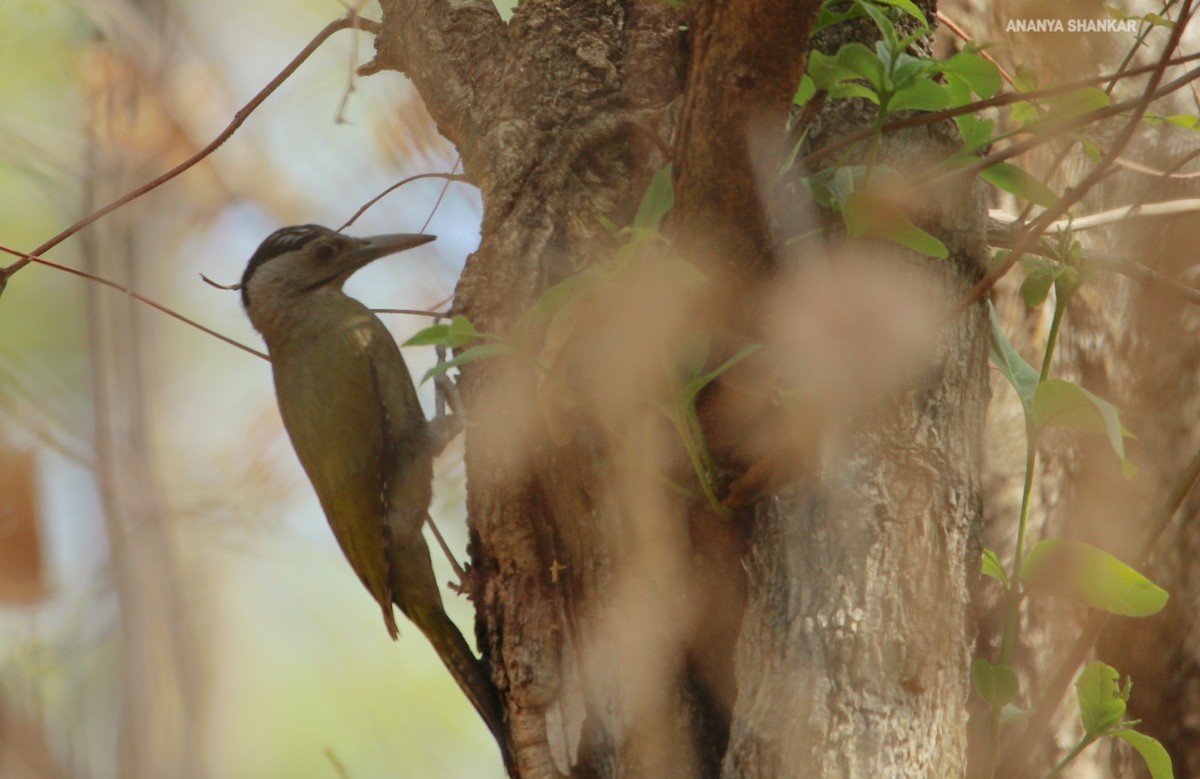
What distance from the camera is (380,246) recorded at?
12.6ft

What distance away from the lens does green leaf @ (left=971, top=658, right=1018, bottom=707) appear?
5.91 feet

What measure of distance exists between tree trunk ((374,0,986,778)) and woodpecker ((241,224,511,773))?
126cm

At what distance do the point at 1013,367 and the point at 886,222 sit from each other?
489mm

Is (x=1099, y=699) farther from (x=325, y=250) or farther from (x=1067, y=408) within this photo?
(x=325, y=250)

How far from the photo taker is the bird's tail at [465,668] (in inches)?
87.6

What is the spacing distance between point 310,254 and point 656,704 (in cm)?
253

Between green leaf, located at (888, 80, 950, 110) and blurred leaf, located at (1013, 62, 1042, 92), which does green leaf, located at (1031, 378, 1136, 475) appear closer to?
green leaf, located at (888, 80, 950, 110)

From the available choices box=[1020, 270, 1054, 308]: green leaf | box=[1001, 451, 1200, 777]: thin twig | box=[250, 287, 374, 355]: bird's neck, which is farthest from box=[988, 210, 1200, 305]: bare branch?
box=[250, 287, 374, 355]: bird's neck

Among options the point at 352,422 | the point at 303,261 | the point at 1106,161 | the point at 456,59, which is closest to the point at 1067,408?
the point at 1106,161

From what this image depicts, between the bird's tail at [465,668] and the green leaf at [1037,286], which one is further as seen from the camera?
the bird's tail at [465,668]

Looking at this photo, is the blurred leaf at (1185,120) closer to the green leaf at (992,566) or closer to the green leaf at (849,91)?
the green leaf at (849,91)

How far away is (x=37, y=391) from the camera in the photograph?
4145 mm

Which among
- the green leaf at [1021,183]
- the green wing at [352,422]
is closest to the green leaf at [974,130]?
the green leaf at [1021,183]

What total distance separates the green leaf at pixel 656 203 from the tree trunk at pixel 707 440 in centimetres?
5
